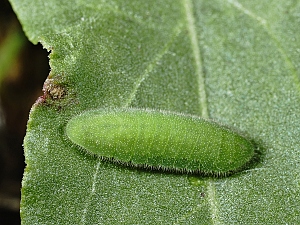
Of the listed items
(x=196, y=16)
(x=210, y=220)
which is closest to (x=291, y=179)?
(x=210, y=220)

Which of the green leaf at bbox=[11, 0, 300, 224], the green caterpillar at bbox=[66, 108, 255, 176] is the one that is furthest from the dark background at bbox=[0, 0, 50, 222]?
the green caterpillar at bbox=[66, 108, 255, 176]

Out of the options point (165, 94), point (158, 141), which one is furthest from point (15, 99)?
point (158, 141)

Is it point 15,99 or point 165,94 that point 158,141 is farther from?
point 15,99

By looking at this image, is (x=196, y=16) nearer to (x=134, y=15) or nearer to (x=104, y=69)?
(x=134, y=15)

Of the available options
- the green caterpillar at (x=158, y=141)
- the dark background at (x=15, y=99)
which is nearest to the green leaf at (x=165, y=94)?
the green caterpillar at (x=158, y=141)

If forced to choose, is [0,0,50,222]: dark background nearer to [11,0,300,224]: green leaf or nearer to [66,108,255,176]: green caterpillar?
[11,0,300,224]: green leaf

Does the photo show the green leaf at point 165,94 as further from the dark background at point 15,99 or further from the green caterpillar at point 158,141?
the dark background at point 15,99
